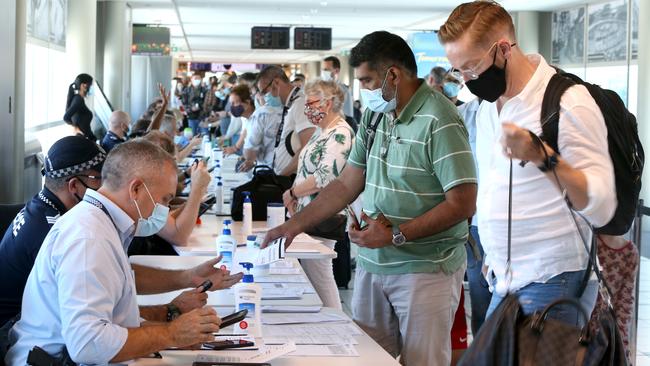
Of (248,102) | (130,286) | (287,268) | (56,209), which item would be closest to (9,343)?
(130,286)

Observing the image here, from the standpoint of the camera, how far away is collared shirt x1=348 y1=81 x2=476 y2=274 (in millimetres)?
3428

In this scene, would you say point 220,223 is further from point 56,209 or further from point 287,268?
point 56,209

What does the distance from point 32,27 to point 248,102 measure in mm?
2470

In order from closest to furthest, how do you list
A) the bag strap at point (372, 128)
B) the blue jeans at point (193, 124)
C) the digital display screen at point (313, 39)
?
the bag strap at point (372, 128) < the blue jeans at point (193, 124) < the digital display screen at point (313, 39)

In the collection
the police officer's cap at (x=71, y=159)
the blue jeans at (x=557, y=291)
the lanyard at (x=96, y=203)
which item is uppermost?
the police officer's cap at (x=71, y=159)

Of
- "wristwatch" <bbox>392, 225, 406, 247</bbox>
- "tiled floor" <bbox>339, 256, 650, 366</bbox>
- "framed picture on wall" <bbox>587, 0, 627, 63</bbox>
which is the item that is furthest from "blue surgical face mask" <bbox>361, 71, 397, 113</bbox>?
"framed picture on wall" <bbox>587, 0, 627, 63</bbox>

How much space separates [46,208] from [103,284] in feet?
2.53

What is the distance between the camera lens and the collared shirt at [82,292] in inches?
101

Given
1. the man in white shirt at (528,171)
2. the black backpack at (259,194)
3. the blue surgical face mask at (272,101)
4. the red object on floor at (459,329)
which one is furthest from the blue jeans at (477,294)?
the blue surgical face mask at (272,101)

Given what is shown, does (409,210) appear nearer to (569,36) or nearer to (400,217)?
(400,217)

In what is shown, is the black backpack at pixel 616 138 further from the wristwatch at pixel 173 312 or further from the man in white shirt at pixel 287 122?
the man in white shirt at pixel 287 122

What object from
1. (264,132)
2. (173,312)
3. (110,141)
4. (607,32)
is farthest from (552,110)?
(607,32)

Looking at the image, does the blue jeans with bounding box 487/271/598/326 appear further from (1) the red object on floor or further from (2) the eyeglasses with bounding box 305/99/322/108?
(2) the eyeglasses with bounding box 305/99/322/108

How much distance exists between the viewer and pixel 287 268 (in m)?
4.52
